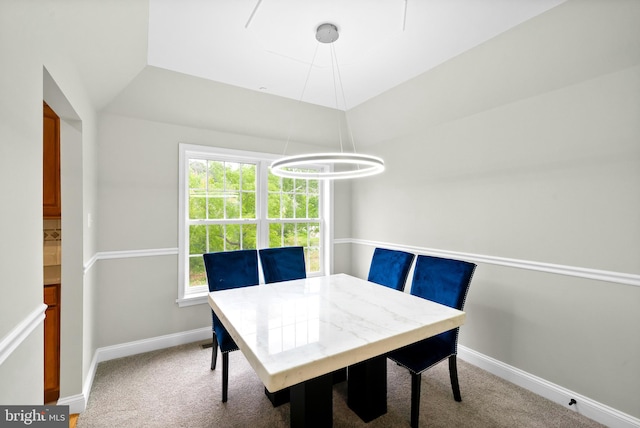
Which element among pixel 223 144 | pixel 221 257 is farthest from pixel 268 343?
pixel 223 144

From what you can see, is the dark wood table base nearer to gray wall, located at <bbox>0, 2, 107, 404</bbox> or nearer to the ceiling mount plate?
gray wall, located at <bbox>0, 2, 107, 404</bbox>

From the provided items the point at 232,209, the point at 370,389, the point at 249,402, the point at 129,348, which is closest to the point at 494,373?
the point at 370,389

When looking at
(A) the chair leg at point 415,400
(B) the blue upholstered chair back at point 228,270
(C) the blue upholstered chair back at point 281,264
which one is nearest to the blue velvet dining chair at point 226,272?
(B) the blue upholstered chair back at point 228,270

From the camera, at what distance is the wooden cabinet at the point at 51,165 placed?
2.19 metres

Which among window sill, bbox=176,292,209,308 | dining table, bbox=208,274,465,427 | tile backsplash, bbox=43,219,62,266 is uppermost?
tile backsplash, bbox=43,219,62,266

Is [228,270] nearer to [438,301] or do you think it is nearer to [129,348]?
[129,348]

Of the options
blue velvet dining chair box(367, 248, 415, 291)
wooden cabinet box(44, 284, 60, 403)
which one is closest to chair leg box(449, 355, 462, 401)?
blue velvet dining chair box(367, 248, 415, 291)

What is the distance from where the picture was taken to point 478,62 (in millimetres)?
2270

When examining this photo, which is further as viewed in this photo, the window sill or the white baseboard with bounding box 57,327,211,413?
the window sill

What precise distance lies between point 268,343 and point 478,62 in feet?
8.27

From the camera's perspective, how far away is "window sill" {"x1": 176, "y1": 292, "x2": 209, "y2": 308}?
9.90ft

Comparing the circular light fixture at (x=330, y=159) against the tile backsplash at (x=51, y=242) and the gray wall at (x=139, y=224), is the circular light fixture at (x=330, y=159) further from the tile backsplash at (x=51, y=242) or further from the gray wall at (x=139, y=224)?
the tile backsplash at (x=51, y=242)

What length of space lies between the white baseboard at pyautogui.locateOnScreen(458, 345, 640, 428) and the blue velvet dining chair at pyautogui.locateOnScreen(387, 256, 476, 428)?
593 millimetres

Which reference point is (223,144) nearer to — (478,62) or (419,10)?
(419,10)
